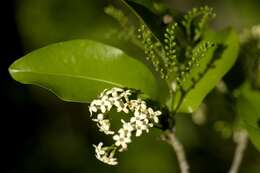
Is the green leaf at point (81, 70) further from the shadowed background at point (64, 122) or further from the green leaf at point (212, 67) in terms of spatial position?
the shadowed background at point (64, 122)

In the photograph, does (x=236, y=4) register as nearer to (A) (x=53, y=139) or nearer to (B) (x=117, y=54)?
(A) (x=53, y=139)

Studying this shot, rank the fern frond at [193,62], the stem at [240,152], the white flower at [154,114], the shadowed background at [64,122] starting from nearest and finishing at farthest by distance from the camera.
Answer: the white flower at [154,114] → the fern frond at [193,62] → the stem at [240,152] → the shadowed background at [64,122]

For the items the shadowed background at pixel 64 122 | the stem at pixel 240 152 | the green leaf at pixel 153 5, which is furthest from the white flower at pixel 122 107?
the shadowed background at pixel 64 122

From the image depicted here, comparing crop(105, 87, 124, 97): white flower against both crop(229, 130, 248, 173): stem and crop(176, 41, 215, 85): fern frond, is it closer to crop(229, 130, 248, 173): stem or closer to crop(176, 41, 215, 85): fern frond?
crop(176, 41, 215, 85): fern frond

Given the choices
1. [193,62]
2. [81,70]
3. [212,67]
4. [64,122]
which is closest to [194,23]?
[212,67]

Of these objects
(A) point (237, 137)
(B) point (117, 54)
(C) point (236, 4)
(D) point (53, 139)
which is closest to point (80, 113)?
(D) point (53, 139)

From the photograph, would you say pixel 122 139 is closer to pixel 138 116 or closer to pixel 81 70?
pixel 138 116
